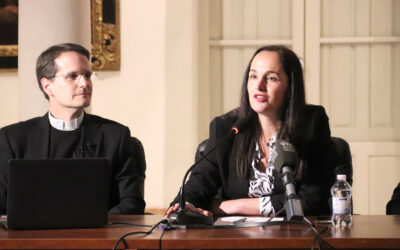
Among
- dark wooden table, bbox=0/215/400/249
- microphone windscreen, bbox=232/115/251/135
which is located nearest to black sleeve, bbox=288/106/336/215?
microphone windscreen, bbox=232/115/251/135

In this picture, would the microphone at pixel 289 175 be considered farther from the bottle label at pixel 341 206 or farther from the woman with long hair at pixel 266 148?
the woman with long hair at pixel 266 148

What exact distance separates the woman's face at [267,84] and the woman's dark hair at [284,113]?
31mm

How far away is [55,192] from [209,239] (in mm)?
564

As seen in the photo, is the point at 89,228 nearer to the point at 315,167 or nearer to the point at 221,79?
the point at 315,167

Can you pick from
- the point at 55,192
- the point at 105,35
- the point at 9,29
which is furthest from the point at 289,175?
the point at 9,29

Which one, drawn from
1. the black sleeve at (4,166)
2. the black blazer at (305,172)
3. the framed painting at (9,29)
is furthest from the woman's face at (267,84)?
the framed painting at (9,29)

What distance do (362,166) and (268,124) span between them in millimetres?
3123

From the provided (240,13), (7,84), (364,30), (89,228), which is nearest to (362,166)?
(364,30)

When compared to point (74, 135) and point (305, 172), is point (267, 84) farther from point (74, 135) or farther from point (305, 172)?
point (74, 135)

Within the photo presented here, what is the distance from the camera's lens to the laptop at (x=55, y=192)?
2.31 meters

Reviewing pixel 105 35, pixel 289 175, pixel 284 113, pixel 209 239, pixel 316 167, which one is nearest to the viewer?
pixel 209 239

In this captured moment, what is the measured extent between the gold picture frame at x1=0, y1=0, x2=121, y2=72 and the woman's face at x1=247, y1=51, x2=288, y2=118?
10.0 ft

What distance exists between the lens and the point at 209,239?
2082 millimetres

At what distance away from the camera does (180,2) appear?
5945 mm
